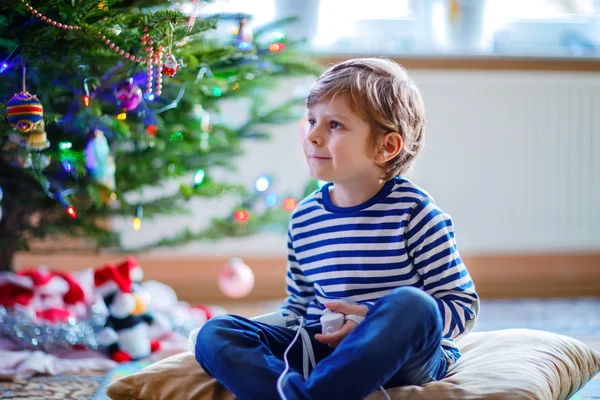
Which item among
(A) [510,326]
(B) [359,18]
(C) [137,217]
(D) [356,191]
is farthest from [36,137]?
(B) [359,18]

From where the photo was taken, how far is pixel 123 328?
1.60 meters

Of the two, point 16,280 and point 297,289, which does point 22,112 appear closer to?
point 297,289

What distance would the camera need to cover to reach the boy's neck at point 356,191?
116 cm

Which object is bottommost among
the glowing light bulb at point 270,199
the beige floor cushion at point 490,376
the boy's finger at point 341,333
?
the beige floor cushion at point 490,376

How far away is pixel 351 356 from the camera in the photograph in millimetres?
917

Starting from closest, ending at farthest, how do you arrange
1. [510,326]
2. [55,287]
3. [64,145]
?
[64,145] → [55,287] → [510,326]

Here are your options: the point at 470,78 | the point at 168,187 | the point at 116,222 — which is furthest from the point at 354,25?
Result: the point at 116,222

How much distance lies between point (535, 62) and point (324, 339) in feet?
5.92

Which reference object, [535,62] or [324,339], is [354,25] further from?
[324,339]

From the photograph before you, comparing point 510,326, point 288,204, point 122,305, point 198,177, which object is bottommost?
point 510,326

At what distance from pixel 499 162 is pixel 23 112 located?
1.76 meters

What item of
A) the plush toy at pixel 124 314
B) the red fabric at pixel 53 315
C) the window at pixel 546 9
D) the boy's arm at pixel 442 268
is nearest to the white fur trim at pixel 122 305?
the plush toy at pixel 124 314

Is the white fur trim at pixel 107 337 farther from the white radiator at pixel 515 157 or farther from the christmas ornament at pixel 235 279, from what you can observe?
the white radiator at pixel 515 157

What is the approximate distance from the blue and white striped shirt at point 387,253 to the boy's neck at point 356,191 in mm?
14
